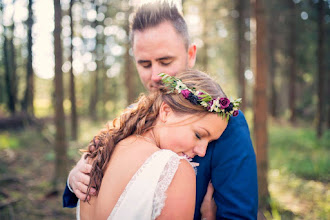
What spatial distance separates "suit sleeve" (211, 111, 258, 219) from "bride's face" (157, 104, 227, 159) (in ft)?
0.30

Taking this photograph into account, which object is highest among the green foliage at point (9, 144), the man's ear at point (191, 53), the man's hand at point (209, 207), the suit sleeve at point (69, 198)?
the man's ear at point (191, 53)

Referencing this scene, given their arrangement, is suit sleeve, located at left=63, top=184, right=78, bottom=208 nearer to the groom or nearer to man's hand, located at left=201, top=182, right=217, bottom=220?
the groom

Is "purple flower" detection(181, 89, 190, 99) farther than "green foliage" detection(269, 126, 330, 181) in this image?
No

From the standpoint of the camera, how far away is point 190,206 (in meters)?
1.38

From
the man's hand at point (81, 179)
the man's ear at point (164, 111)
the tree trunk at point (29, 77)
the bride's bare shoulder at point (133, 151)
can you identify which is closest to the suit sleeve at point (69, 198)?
the man's hand at point (81, 179)

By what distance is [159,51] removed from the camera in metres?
2.11

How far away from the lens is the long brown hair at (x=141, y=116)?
166 centimetres

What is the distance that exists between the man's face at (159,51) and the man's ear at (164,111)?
1.39ft

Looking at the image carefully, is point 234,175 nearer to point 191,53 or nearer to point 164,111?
point 164,111

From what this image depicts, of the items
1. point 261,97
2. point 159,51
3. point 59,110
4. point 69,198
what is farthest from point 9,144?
point 159,51

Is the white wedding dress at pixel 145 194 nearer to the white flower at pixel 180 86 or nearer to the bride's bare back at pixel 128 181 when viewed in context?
the bride's bare back at pixel 128 181

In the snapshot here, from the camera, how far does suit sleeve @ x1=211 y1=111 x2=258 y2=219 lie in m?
1.59

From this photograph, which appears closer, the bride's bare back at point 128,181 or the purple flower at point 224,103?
the bride's bare back at point 128,181

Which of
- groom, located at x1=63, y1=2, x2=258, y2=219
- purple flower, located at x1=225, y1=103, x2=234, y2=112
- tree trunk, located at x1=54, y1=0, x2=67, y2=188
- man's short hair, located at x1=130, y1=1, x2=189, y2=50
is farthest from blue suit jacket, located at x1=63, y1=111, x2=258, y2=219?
tree trunk, located at x1=54, y1=0, x2=67, y2=188
